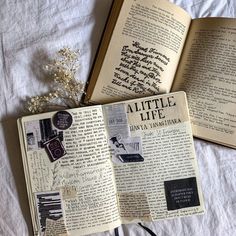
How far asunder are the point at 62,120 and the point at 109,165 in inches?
4.5

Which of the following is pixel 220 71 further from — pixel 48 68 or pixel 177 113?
pixel 48 68

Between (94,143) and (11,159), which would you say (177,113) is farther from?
(11,159)

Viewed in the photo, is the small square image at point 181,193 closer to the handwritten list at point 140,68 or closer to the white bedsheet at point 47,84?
→ the white bedsheet at point 47,84

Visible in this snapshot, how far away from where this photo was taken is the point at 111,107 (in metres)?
0.78

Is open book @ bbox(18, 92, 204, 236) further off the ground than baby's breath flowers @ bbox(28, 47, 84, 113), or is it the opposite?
baby's breath flowers @ bbox(28, 47, 84, 113)

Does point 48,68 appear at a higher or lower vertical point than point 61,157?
higher

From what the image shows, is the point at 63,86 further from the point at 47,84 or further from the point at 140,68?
the point at 140,68

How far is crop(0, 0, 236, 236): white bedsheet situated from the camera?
0.77m

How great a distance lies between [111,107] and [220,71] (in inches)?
8.1

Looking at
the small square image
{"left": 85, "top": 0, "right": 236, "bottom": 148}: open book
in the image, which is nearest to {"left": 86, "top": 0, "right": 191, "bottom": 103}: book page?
{"left": 85, "top": 0, "right": 236, "bottom": 148}: open book

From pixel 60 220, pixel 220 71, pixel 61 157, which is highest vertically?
pixel 220 71

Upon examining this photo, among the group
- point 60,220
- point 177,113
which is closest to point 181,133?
point 177,113

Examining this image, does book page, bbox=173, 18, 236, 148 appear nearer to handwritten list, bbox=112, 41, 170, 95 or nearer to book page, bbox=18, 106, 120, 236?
handwritten list, bbox=112, 41, 170, 95

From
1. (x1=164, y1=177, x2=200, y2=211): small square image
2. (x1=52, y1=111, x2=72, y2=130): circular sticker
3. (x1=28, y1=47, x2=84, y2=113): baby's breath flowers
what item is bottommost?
(x1=164, y1=177, x2=200, y2=211): small square image
